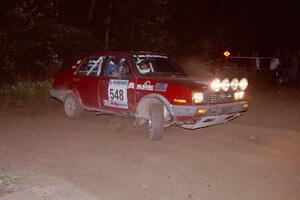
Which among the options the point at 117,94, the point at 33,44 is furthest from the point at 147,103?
the point at 33,44

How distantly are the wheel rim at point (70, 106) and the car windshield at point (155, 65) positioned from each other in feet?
7.29

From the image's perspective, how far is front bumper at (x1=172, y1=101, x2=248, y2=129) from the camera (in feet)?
24.7

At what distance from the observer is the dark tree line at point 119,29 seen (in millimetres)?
16172

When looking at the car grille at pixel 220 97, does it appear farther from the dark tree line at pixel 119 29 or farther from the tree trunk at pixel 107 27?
the tree trunk at pixel 107 27

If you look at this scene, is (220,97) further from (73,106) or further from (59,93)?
(59,93)

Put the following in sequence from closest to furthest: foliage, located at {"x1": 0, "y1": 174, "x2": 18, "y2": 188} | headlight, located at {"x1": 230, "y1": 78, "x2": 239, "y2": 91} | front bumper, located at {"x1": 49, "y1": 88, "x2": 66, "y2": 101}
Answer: foliage, located at {"x1": 0, "y1": 174, "x2": 18, "y2": 188}
headlight, located at {"x1": 230, "y1": 78, "x2": 239, "y2": 91}
front bumper, located at {"x1": 49, "y1": 88, "x2": 66, "y2": 101}

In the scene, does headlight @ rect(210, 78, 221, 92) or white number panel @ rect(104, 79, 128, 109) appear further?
white number panel @ rect(104, 79, 128, 109)

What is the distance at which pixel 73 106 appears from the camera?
33.4ft

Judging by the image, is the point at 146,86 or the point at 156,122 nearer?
the point at 156,122

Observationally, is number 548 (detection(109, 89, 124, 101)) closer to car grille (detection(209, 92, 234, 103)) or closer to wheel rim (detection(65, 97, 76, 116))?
wheel rim (detection(65, 97, 76, 116))

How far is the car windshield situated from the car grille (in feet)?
4.16

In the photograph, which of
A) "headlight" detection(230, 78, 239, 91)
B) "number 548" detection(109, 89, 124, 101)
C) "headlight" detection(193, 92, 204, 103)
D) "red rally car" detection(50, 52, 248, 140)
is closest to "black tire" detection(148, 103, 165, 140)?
"red rally car" detection(50, 52, 248, 140)

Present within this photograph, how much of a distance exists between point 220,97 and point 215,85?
395 mm

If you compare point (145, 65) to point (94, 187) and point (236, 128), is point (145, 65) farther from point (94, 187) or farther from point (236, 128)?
point (94, 187)
